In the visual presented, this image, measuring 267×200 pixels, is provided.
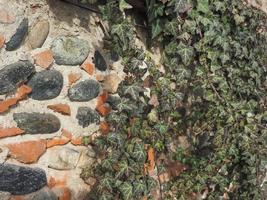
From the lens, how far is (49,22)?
2.72 meters

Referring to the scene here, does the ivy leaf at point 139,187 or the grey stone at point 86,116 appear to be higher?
the grey stone at point 86,116

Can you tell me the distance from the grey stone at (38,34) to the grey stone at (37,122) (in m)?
0.36

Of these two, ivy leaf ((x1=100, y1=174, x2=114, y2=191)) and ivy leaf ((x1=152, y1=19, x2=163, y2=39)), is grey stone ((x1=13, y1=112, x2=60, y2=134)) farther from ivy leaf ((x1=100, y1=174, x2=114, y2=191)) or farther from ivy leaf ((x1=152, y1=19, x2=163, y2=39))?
ivy leaf ((x1=152, y1=19, x2=163, y2=39))

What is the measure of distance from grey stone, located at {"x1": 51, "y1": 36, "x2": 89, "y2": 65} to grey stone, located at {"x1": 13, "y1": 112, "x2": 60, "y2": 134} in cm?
31

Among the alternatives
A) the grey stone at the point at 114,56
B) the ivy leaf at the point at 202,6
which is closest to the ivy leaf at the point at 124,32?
the grey stone at the point at 114,56

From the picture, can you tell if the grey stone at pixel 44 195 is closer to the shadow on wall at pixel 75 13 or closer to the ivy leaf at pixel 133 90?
the ivy leaf at pixel 133 90

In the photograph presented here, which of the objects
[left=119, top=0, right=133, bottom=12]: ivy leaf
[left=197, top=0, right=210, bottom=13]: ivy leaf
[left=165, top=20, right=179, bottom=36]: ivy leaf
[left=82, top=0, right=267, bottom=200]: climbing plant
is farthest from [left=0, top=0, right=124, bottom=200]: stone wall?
[left=197, top=0, right=210, bottom=13]: ivy leaf

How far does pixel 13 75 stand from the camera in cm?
258

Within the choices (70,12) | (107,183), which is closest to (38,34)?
(70,12)

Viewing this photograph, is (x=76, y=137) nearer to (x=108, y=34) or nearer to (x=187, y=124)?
(x=108, y=34)

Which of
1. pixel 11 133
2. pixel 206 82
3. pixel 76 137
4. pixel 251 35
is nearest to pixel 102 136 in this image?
pixel 76 137

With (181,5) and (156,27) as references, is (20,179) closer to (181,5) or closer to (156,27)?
(156,27)

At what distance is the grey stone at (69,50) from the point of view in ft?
9.02

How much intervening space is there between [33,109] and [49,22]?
472 mm
